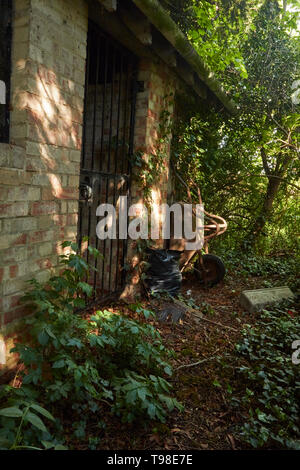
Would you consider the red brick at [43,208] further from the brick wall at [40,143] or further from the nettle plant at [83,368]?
the nettle plant at [83,368]

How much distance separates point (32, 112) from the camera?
7.97 feet

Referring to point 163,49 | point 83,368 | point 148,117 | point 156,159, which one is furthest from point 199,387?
point 163,49

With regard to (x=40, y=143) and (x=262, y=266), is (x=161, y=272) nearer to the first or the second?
(x=40, y=143)

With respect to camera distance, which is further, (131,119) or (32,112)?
(131,119)

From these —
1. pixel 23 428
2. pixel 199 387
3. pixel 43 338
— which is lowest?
pixel 199 387

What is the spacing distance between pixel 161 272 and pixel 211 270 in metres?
1.52

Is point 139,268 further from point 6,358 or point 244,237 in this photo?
point 244,237

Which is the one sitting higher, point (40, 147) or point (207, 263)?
point (40, 147)

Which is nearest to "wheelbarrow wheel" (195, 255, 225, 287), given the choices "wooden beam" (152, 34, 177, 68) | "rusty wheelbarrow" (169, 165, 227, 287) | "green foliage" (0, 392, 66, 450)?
"rusty wheelbarrow" (169, 165, 227, 287)

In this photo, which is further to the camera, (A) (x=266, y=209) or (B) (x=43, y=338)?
(A) (x=266, y=209)

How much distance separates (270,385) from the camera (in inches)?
110
